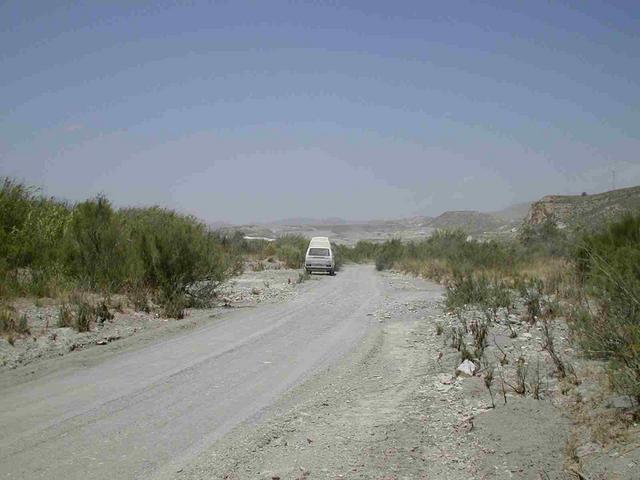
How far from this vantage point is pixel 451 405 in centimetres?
831

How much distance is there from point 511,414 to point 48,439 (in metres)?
5.36

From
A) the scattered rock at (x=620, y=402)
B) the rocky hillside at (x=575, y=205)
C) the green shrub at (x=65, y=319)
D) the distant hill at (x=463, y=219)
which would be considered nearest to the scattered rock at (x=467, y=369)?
the scattered rock at (x=620, y=402)

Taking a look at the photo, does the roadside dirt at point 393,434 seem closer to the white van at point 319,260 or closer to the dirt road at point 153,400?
the dirt road at point 153,400

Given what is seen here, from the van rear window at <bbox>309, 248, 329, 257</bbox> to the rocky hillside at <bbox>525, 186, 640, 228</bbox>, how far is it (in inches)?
976

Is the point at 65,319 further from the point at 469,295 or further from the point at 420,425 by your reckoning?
the point at 469,295

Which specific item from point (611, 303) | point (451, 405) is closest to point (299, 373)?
point (451, 405)

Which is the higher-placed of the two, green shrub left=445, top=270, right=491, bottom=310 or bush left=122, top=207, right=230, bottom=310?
bush left=122, top=207, right=230, bottom=310

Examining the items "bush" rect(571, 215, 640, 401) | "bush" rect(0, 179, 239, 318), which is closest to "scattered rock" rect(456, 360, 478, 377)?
"bush" rect(571, 215, 640, 401)

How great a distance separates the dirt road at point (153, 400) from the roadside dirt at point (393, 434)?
0.45 m

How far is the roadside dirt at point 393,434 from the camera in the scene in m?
5.99

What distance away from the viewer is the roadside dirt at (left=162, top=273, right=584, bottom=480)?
19.6 ft

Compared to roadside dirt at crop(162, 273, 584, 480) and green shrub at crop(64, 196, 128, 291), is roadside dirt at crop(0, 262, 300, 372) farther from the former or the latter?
roadside dirt at crop(162, 273, 584, 480)

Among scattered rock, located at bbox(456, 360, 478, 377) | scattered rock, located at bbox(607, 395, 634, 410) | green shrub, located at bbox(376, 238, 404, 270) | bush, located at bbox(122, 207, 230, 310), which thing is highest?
bush, located at bbox(122, 207, 230, 310)

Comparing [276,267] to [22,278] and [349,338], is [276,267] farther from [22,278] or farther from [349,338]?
[349,338]
